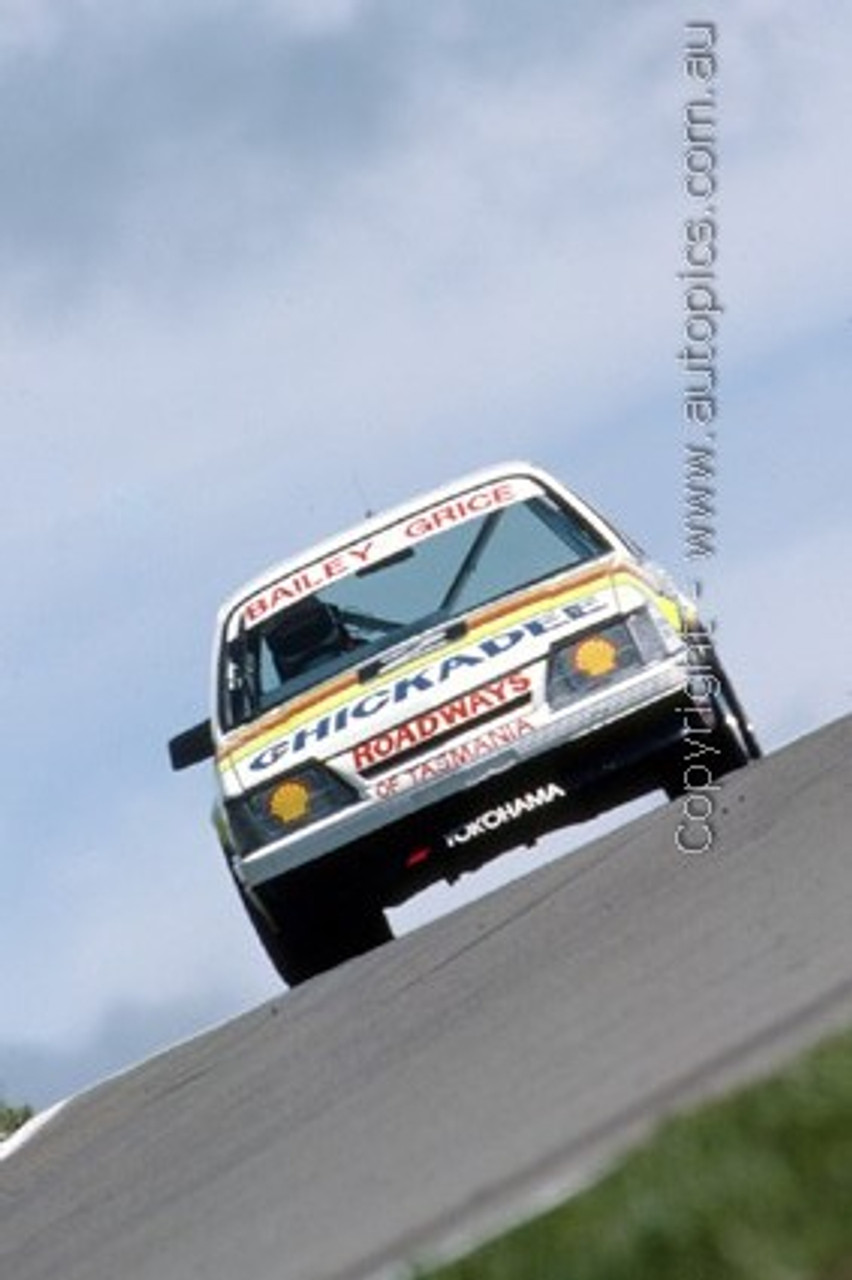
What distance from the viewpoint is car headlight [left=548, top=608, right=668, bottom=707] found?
15109 millimetres

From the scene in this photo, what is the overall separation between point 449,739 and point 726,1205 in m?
9.63

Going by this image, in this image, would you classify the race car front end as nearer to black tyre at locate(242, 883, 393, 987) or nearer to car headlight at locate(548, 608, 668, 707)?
car headlight at locate(548, 608, 668, 707)

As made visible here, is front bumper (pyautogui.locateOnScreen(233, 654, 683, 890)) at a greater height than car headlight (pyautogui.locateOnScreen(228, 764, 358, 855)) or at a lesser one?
lesser

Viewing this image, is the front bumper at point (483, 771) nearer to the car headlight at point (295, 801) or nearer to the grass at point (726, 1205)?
the car headlight at point (295, 801)

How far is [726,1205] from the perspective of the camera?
554 cm

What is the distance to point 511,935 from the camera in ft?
41.3

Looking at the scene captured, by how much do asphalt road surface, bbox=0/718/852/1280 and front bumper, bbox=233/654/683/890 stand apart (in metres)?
0.80

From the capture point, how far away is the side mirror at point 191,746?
1583 centimetres

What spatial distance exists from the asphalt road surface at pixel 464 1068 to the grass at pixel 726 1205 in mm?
A: 289

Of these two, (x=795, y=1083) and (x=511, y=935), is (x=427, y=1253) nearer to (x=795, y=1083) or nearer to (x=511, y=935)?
(x=795, y=1083)

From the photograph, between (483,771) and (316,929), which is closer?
(483,771)

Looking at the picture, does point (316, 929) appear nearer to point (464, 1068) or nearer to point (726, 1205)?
point (464, 1068)

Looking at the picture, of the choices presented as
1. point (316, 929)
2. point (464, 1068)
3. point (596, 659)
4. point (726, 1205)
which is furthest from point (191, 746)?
point (726, 1205)

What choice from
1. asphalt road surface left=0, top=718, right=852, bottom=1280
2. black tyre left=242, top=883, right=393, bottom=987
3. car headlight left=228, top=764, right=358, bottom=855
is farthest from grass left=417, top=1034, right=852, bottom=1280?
black tyre left=242, top=883, right=393, bottom=987
